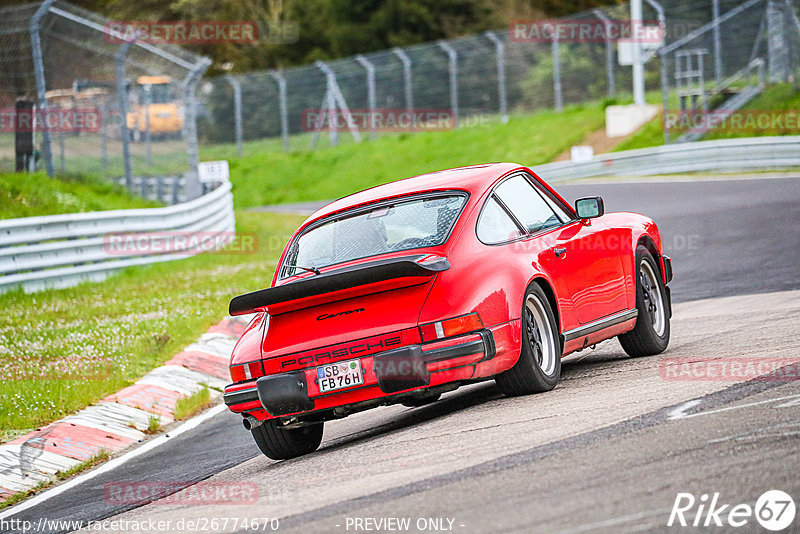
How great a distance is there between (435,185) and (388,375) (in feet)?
5.27

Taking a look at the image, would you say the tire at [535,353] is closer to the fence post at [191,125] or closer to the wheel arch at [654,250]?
the wheel arch at [654,250]

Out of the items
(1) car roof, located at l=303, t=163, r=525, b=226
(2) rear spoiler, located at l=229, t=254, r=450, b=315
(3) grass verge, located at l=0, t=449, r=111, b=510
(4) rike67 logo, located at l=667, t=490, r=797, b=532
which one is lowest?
(3) grass verge, located at l=0, t=449, r=111, b=510

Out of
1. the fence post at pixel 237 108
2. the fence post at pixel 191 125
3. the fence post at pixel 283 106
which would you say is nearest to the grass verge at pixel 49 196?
the fence post at pixel 191 125

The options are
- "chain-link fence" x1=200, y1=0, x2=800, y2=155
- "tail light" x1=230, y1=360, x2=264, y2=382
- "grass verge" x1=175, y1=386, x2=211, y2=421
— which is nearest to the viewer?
"tail light" x1=230, y1=360, x2=264, y2=382

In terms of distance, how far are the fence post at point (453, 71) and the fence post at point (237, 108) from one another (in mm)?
7706

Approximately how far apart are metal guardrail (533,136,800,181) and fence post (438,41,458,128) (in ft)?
28.0

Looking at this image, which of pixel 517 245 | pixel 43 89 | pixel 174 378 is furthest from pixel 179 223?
pixel 517 245

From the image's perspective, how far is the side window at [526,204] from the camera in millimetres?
7891

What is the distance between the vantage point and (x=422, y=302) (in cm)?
679

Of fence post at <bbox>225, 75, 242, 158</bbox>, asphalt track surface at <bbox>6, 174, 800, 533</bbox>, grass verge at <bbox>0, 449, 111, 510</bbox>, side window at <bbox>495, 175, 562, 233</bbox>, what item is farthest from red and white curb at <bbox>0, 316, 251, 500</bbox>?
fence post at <bbox>225, 75, 242, 158</bbox>

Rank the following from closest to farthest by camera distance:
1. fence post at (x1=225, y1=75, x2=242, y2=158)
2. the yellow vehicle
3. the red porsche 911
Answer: the red porsche 911 < the yellow vehicle < fence post at (x1=225, y1=75, x2=242, y2=158)

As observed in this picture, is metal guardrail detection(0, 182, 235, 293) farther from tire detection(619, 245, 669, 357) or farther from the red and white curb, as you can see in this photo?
tire detection(619, 245, 669, 357)

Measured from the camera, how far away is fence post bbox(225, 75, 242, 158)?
139 ft

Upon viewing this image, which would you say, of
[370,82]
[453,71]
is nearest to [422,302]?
[453,71]
